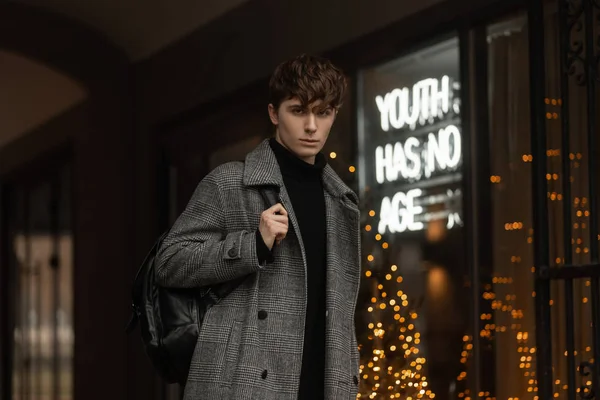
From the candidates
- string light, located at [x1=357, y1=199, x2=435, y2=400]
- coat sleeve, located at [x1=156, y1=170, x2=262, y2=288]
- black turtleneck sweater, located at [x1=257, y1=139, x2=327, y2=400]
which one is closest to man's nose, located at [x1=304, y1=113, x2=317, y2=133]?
black turtleneck sweater, located at [x1=257, y1=139, x2=327, y2=400]

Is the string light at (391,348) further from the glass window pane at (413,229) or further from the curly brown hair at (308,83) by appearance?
the curly brown hair at (308,83)

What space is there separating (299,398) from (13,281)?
9368 mm

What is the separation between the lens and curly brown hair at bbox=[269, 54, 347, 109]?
260 cm

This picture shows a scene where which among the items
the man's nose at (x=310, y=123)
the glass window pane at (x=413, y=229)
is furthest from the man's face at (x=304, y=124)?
the glass window pane at (x=413, y=229)

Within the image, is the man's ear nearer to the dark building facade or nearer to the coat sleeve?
the coat sleeve

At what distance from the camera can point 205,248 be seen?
8.70 feet

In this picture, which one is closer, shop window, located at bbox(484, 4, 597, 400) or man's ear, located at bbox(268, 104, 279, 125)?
man's ear, located at bbox(268, 104, 279, 125)

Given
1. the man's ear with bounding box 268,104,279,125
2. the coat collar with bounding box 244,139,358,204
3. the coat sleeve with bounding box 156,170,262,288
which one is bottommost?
the coat sleeve with bounding box 156,170,262,288

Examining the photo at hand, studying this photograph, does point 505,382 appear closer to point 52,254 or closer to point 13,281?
point 52,254

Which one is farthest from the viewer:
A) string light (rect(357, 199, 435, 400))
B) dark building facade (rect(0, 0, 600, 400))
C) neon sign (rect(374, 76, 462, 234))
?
string light (rect(357, 199, 435, 400))

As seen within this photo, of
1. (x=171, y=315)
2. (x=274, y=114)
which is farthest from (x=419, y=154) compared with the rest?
(x=171, y=315)

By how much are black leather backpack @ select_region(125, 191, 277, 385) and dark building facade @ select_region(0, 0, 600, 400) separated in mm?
1540

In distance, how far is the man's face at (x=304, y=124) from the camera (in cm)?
262

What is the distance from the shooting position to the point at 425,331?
Result: 5.01 metres
